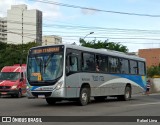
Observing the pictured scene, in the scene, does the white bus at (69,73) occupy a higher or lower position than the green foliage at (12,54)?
lower

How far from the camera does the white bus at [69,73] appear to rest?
1823 cm

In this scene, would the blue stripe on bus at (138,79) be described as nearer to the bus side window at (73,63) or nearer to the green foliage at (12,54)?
the bus side window at (73,63)

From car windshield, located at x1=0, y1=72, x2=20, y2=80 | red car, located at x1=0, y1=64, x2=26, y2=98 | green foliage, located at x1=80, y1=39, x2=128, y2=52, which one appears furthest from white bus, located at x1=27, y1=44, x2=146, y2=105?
green foliage, located at x1=80, y1=39, x2=128, y2=52

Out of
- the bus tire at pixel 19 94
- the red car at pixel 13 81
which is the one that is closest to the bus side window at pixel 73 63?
the red car at pixel 13 81

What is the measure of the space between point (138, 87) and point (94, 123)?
16.0 m

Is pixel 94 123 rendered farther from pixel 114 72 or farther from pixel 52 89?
pixel 114 72

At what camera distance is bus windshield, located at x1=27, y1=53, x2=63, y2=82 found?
18328mm

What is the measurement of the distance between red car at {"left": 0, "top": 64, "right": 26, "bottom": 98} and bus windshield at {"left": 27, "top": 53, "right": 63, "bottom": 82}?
9977 mm

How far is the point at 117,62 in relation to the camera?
24.5 m

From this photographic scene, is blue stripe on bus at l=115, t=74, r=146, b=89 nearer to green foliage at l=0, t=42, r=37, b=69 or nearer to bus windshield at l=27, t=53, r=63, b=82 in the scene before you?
bus windshield at l=27, t=53, r=63, b=82

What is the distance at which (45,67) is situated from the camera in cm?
1861

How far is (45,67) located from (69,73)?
4.06 feet

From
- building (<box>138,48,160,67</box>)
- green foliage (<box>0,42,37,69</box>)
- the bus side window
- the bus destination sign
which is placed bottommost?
the bus side window

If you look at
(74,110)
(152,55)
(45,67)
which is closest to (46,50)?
(45,67)
